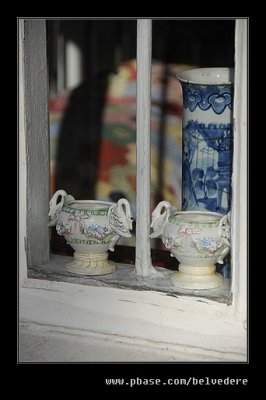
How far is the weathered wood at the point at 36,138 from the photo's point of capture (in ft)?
4.05

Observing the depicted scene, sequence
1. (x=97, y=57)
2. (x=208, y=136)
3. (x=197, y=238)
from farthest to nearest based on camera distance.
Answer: (x=97, y=57) < (x=208, y=136) < (x=197, y=238)

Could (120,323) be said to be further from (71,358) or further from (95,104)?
(95,104)

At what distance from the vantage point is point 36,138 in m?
1.27

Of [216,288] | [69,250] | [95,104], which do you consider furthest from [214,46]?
[216,288]

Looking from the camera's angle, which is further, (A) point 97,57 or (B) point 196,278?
(A) point 97,57

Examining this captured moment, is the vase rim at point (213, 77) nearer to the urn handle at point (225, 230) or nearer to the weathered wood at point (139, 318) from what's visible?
the urn handle at point (225, 230)

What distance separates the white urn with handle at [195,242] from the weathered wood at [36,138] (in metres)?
0.19

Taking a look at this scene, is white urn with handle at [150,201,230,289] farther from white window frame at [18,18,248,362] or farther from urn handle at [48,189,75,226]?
urn handle at [48,189,75,226]

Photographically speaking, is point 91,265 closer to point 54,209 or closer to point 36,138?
point 54,209

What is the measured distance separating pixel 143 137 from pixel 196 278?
0.74ft

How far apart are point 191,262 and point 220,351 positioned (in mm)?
136

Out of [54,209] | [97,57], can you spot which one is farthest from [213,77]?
[97,57]

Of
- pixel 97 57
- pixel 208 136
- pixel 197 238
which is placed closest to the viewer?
pixel 197 238

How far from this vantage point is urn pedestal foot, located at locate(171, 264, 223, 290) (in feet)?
3.89
